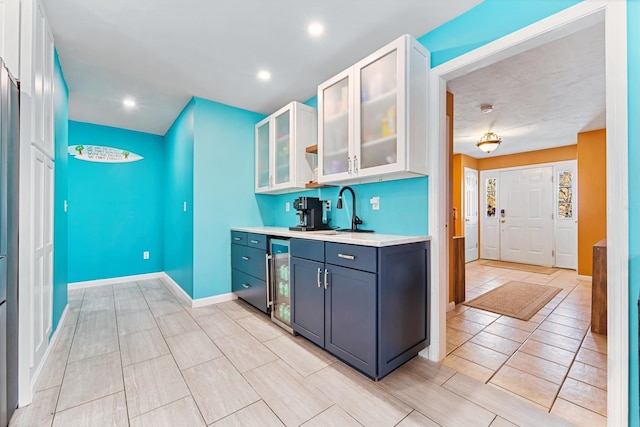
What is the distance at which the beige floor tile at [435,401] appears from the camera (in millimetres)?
1480

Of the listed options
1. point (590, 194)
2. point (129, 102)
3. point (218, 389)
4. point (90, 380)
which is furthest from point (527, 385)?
point (129, 102)

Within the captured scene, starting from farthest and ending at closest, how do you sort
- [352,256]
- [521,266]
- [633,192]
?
[521,266] → [352,256] → [633,192]

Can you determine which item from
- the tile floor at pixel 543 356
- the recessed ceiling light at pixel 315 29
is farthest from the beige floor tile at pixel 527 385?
the recessed ceiling light at pixel 315 29

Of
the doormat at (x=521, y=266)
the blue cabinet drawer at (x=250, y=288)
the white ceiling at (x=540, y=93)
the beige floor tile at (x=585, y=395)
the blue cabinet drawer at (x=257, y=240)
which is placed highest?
the white ceiling at (x=540, y=93)

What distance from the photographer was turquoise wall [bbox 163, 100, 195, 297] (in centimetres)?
342

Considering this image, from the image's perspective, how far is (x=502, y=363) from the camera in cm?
204

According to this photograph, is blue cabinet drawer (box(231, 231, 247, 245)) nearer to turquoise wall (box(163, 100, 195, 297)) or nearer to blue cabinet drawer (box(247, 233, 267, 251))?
blue cabinet drawer (box(247, 233, 267, 251))

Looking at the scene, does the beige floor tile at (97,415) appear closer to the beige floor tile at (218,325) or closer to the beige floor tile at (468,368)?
the beige floor tile at (218,325)

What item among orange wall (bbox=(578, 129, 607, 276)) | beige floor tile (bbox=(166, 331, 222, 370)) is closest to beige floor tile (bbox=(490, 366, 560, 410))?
beige floor tile (bbox=(166, 331, 222, 370))

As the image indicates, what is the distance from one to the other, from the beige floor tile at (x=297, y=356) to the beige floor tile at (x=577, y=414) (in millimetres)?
1346

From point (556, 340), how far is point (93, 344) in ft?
13.0

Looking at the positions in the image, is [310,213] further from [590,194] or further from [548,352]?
[590,194]

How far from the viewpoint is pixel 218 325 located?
2736 mm

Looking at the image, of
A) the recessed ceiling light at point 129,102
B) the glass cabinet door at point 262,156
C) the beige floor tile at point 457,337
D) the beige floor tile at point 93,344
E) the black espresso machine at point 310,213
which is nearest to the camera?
the beige floor tile at point 93,344
